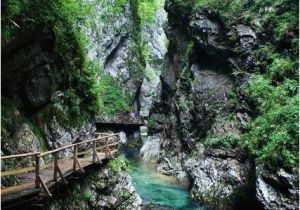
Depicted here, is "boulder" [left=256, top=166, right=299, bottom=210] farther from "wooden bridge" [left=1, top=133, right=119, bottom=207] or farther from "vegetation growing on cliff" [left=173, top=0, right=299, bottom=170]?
"wooden bridge" [left=1, top=133, right=119, bottom=207]

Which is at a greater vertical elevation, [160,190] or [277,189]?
[277,189]

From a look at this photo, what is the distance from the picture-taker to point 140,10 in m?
56.3

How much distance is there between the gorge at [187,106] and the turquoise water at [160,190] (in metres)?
0.07

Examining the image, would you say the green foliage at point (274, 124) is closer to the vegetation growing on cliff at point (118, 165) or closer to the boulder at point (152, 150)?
the vegetation growing on cliff at point (118, 165)

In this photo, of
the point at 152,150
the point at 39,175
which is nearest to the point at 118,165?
the point at 39,175

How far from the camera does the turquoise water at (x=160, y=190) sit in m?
19.4

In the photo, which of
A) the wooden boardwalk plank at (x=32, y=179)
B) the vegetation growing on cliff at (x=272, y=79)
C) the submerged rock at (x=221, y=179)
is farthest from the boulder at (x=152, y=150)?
the wooden boardwalk plank at (x=32, y=179)

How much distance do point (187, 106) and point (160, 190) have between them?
7557 mm

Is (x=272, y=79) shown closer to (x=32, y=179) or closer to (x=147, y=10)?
(x=32, y=179)

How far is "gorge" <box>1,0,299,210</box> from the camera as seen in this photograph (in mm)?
13242

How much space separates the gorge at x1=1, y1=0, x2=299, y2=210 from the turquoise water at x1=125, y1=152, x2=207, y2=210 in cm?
7

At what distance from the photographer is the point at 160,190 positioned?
22.2 m

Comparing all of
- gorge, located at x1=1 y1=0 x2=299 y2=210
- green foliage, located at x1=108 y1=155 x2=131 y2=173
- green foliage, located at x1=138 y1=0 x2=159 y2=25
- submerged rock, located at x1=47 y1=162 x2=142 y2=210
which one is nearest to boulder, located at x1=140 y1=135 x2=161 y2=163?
gorge, located at x1=1 y1=0 x2=299 y2=210

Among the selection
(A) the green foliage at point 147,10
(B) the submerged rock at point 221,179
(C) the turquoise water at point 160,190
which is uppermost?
(A) the green foliage at point 147,10
